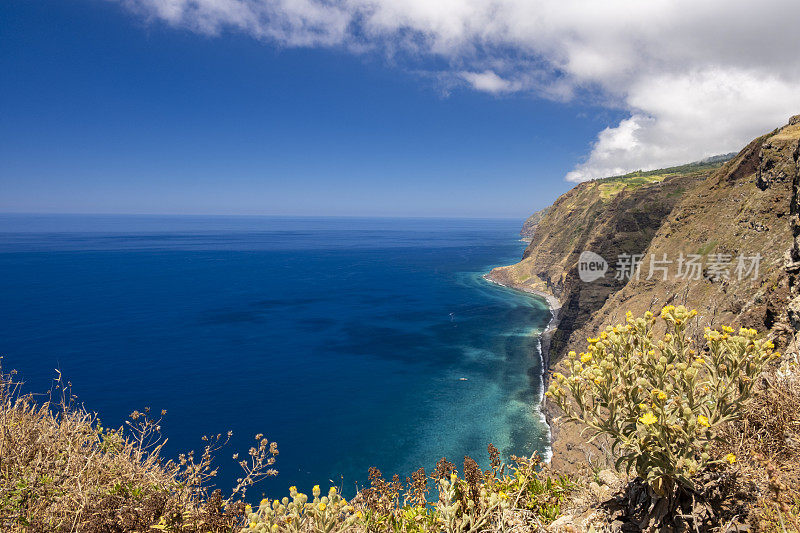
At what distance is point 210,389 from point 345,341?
2564 cm

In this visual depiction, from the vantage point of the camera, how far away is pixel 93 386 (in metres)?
49.9

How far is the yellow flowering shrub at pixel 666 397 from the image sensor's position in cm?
294

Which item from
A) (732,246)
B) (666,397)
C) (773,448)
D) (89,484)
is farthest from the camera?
(732,246)

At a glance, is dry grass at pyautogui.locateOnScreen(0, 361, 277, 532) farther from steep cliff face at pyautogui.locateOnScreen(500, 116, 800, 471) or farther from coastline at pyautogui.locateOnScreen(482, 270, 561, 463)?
steep cliff face at pyautogui.locateOnScreen(500, 116, 800, 471)

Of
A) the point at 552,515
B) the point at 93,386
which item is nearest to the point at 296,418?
the point at 93,386

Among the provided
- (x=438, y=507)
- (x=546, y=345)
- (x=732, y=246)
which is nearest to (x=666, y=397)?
(x=438, y=507)

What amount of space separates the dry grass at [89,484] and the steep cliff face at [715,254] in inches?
209

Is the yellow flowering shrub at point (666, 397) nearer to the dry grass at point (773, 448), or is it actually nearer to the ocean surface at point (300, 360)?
the dry grass at point (773, 448)

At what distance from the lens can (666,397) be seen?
2.90 meters

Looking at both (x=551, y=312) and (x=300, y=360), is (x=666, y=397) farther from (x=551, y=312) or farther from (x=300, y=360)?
(x=551, y=312)

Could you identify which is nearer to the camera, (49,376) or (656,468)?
(656,468)

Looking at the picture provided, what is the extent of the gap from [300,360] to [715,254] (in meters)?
57.6

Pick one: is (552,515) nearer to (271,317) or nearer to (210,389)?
(210,389)

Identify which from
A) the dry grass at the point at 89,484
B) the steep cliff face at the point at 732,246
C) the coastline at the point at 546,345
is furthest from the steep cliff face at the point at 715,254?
the dry grass at the point at 89,484
